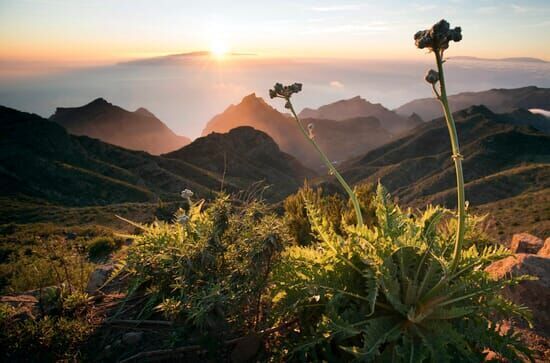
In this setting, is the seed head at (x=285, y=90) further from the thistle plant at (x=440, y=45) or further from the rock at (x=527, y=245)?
the rock at (x=527, y=245)

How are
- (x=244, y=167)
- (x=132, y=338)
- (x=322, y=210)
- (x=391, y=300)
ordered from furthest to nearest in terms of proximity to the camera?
(x=244, y=167), (x=322, y=210), (x=132, y=338), (x=391, y=300)

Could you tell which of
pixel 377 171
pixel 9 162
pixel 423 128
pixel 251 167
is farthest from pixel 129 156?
pixel 423 128

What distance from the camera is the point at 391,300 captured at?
2.76 meters

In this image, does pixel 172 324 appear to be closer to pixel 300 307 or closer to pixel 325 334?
pixel 300 307

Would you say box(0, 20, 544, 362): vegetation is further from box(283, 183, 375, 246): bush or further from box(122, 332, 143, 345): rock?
box(283, 183, 375, 246): bush

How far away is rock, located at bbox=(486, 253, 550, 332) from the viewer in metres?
4.61

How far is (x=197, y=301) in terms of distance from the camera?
319 centimetres

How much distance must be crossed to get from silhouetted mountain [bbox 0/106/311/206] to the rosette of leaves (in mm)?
48851

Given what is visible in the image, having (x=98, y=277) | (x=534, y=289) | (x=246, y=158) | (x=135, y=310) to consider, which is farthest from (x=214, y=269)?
(x=246, y=158)

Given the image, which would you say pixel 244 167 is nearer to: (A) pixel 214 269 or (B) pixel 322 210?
(B) pixel 322 210

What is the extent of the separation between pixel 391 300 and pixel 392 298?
17 mm

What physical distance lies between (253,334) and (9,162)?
265ft

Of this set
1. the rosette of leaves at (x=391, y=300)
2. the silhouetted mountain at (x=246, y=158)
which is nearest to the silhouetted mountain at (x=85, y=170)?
the silhouetted mountain at (x=246, y=158)

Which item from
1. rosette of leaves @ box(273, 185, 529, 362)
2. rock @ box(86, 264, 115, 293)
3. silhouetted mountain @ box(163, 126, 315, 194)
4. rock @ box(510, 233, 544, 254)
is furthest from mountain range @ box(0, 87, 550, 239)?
rock @ box(86, 264, 115, 293)
